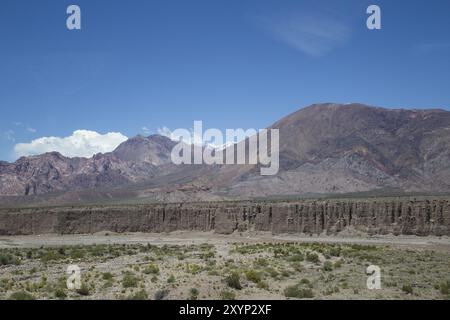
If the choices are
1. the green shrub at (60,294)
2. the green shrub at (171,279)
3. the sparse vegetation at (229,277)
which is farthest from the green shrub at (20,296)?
the green shrub at (171,279)

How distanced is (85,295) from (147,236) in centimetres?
5259

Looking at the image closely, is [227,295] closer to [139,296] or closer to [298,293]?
[298,293]

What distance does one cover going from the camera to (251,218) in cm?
7388

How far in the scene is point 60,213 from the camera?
80.0 meters

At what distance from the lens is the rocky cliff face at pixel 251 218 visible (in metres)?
62.0

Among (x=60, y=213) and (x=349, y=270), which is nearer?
(x=349, y=270)

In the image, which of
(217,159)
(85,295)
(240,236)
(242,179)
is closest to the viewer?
(85,295)

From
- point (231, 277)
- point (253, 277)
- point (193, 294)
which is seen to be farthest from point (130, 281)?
point (253, 277)

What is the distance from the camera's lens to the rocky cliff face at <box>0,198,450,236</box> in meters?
62.0

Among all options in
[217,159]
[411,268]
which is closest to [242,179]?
[217,159]
